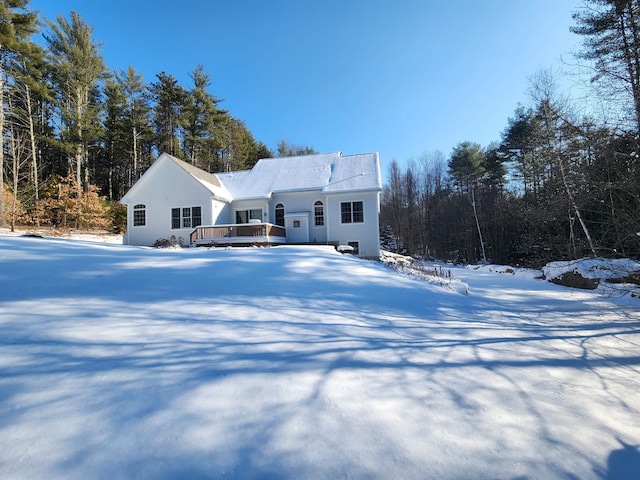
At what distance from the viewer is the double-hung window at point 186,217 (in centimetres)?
1775

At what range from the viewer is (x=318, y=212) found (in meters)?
18.1

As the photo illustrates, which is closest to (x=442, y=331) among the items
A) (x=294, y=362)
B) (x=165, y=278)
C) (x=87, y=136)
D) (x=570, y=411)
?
(x=570, y=411)

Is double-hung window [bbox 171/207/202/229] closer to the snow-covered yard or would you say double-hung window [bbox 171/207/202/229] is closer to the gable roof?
the gable roof

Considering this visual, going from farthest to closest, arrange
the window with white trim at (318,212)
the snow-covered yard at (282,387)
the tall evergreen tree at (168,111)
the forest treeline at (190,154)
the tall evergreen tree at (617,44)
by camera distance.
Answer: the tall evergreen tree at (168,111), the window with white trim at (318,212), the forest treeline at (190,154), the tall evergreen tree at (617,44), the snow-covered yard at (282,387)

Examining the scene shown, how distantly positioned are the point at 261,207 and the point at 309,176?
371 centimetres

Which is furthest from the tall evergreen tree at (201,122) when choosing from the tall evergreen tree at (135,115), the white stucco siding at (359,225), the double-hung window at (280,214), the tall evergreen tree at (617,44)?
the tall evergreen tree at (617,44)

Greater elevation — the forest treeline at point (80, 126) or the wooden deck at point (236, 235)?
the forest treeline at point (80, 126)

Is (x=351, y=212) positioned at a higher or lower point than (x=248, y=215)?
lower

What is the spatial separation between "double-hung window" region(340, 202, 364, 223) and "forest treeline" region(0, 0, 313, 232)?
18.5m

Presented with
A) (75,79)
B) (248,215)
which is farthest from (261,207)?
(75,79)

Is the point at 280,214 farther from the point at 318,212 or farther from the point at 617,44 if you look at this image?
the point at 617,44

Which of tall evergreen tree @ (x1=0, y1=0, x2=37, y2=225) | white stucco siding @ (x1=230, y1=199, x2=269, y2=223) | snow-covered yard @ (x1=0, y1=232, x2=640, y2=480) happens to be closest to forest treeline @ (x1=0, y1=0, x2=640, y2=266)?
tall evergreen tree @ (x1=0, y1=0, x2=37, y2=225)

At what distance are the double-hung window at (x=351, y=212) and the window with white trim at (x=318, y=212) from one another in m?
1.30

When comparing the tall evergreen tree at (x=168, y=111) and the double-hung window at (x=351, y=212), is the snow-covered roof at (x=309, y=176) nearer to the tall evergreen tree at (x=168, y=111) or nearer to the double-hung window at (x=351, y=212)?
the double-hung window at (x=351, y=212)
